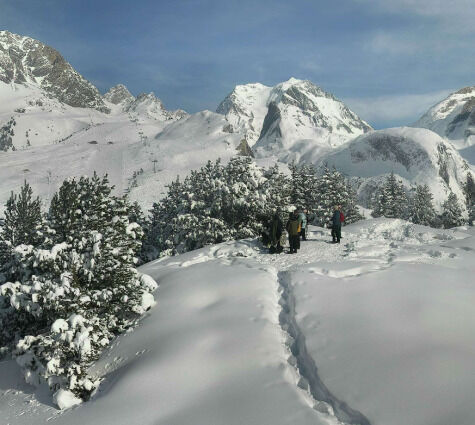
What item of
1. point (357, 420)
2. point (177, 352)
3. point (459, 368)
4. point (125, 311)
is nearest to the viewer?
point (357, 420)

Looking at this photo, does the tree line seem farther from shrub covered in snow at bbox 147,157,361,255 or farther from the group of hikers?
shrub covered in snow at bbox 147,157,361,255

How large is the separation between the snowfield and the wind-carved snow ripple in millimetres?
22

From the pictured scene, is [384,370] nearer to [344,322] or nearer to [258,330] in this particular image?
[344,322]

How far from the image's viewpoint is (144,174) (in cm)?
14050

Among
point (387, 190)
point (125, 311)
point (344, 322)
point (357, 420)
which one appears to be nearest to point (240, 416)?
point (357, 420)

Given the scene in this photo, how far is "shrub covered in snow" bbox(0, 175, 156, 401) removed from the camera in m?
9.14

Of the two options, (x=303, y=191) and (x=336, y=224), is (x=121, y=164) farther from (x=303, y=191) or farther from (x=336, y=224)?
(x=336, y=224)

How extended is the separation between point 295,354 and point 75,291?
616 cm

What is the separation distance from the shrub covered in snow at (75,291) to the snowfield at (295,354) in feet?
2.42

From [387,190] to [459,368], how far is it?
62226 mm

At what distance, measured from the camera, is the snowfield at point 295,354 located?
21.1 ft

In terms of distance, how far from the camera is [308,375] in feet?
24.8

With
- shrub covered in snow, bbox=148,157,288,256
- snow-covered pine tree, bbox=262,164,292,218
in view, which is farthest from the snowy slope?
snow-covered pine tree, bbox=262,164,292,218

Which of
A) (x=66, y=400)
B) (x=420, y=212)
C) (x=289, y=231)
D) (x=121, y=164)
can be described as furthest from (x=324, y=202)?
(x=121, y=164)
